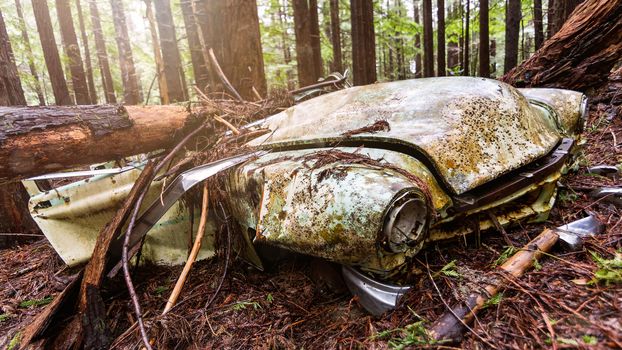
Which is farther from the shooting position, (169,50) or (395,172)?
(169,50)

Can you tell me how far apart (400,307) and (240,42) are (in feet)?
13.7

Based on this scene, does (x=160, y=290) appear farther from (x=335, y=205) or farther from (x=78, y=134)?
(x=335, y=205)

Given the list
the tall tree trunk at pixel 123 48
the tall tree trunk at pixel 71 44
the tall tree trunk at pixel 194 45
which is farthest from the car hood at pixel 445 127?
the tall tree trunk at pixel 123 48

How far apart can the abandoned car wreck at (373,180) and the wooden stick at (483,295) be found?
0.74 ft

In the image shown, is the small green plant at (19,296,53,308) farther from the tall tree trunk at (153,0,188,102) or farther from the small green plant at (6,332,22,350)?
the tall tree trunk at (153,0,188,102)

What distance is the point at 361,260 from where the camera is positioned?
149 cm

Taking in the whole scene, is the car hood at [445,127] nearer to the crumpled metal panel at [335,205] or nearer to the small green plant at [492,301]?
the crumpled metal panel at [335,205]

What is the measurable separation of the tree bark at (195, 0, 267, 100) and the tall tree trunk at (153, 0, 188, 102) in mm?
2528

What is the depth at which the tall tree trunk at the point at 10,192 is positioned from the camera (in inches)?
155

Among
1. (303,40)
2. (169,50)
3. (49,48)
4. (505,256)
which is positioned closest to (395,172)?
(505,256)

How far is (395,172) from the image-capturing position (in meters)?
1.54

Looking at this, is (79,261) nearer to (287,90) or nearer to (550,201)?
(287,90)

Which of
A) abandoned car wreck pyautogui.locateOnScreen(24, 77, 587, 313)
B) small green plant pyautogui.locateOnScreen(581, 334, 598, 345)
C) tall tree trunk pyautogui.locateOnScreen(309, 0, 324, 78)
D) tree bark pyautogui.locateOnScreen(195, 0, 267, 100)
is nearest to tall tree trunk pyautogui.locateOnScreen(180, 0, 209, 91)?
tree bark pyautogui.locateOnScreen(195, 0, 267, 100)

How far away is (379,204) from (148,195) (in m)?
2.04
